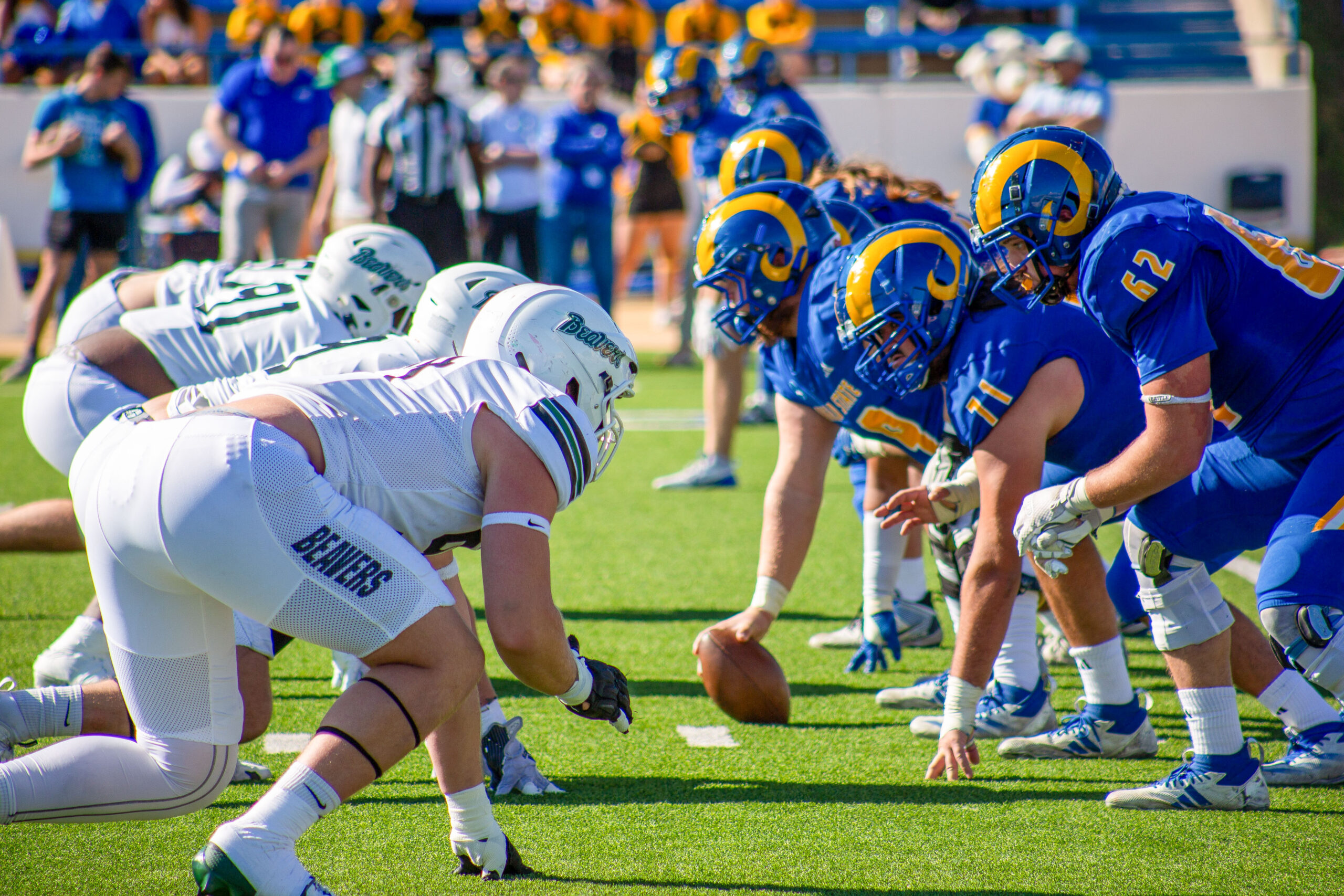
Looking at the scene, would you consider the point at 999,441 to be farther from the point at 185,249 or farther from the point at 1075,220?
the point at 185,249

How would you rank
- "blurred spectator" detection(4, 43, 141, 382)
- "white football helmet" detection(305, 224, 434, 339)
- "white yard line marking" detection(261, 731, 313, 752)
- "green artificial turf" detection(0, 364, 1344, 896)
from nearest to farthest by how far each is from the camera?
"green artificial turf" detection(0, 364, 1344, 896) < "white yard line marking" detection(261, 731, 313, 752) < "white football helmet" detection(305, 224, 434, 339) < "blurred spectator" detection(4, 43, 141, 382)

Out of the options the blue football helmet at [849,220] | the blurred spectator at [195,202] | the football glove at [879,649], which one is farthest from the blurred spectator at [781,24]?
the football glove at [879,649]

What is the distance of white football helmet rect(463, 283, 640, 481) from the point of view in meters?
2.94

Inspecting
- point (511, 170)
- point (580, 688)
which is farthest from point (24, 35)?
point (580, 688)

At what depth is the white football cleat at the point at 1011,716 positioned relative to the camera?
12.7 ft

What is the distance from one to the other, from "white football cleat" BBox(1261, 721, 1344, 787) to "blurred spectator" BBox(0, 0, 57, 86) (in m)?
13.6

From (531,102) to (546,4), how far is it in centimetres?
101

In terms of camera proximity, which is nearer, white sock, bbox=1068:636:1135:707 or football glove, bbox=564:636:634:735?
football glove, bbox=564:636:634:735

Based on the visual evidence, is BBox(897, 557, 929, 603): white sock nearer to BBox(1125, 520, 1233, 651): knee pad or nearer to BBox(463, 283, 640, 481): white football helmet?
BBox(1125, 520, 1233, 651): knee pad

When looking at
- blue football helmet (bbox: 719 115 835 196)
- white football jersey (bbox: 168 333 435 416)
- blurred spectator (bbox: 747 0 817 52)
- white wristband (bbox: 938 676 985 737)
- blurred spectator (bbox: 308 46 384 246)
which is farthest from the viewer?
blurred spectator (bbox: 747 0 817 52)

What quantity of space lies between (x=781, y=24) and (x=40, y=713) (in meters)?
12.6

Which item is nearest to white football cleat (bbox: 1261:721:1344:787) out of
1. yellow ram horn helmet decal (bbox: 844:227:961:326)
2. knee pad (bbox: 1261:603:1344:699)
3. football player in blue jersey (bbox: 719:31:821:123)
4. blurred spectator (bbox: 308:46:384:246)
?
knee pad (bbox: 1261:603:1344:699)

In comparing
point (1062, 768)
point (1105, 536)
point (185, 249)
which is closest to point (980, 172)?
point (1062, 768)

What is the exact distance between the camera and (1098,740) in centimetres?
369
